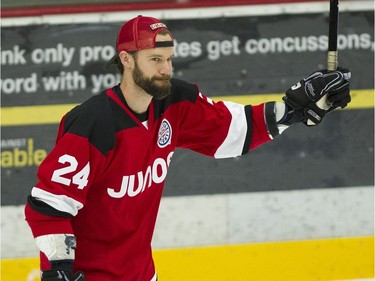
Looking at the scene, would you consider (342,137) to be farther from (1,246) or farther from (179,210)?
(1,246)

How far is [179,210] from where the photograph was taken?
445 cm

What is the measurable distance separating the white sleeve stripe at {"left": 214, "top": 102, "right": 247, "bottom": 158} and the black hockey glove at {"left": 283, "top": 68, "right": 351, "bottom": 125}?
0.16m

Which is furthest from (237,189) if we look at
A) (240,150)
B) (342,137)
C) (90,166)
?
(90,166)

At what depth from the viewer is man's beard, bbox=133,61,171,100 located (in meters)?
2.81

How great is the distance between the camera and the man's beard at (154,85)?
2812 millimetres

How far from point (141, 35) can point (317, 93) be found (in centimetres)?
55

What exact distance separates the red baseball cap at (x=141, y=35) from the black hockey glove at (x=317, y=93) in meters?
0.44

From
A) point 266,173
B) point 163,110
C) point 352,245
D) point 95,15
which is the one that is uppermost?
point 95,15

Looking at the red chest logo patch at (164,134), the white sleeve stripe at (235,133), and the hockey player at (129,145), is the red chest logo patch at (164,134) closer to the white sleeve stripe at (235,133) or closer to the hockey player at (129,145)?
the hockey player at (129,145)

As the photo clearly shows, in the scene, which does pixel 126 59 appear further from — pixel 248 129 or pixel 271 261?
pixel 271 261

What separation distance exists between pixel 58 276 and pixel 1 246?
1.71 meters

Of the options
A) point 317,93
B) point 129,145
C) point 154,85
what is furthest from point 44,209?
point 317,93

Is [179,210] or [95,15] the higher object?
[95,15]

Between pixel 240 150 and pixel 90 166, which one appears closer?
pixel 90 166
